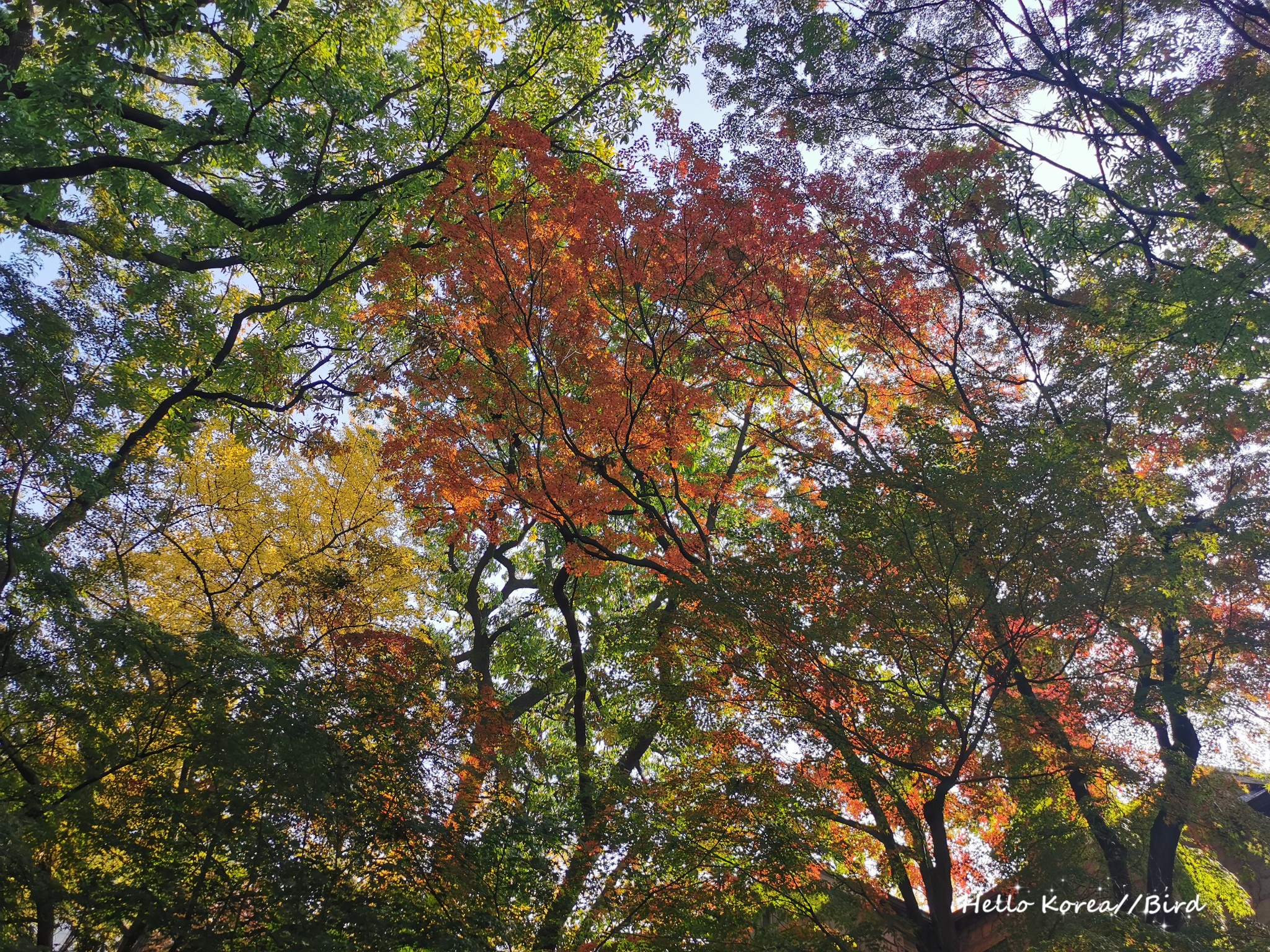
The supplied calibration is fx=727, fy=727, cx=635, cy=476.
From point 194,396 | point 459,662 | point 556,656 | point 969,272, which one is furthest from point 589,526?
point 969,272

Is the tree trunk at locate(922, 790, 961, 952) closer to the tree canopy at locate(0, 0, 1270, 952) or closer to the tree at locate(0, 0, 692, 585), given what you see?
the tree canopy at locate(0, 0, 1270, 952)

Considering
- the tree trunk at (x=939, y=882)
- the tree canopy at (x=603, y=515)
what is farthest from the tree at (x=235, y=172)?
the tree trunk at (x=939, y=882)

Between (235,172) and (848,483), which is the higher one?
(235,172)

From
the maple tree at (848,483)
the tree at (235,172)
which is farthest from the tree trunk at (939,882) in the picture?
the tree at (235,172)

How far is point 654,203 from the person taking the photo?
945 cm

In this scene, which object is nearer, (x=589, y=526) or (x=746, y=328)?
(x=746, y=328)

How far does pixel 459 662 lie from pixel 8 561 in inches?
275

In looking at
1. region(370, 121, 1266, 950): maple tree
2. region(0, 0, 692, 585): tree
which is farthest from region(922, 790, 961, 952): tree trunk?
region(0, 0, 692, 585): tree

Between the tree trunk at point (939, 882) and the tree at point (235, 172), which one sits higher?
the tree at point (235, 172)

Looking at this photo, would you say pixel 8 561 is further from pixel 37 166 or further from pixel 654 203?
pixel 654 203

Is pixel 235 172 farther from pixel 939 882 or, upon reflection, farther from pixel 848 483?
pixel 939 882

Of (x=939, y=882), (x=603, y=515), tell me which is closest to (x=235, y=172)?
(x=603, y=515)

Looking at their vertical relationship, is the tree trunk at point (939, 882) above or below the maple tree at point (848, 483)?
below

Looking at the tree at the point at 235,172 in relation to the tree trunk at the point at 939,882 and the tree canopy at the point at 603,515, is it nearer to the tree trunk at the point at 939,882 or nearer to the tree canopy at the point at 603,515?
the tree canopy at the point at 603,515
